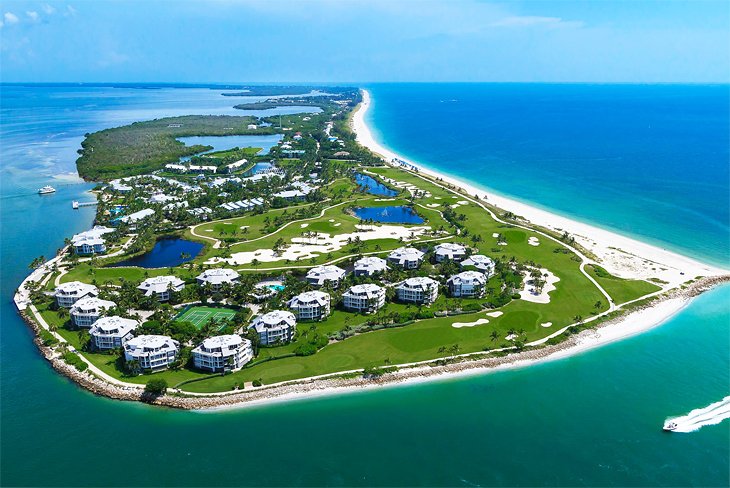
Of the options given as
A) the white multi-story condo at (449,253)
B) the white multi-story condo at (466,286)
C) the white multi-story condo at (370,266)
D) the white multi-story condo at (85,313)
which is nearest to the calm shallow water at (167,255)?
the white multi-story condo at (85,313)

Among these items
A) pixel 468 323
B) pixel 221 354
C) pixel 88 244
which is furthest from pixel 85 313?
pixel 468 323

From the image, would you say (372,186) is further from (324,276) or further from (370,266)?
(324,276)

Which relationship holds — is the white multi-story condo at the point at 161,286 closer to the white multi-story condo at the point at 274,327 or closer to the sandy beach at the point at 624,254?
the white multi-story condo at the point at 274,327

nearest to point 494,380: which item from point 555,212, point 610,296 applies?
point 610,296

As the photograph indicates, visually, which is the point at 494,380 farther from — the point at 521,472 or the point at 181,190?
the point at 181,190

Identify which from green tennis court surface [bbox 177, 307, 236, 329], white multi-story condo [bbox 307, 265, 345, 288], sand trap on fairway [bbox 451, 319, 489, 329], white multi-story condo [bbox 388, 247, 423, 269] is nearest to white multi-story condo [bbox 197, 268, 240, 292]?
green tennis court surface [bbox 177, 307, 236, 329]
